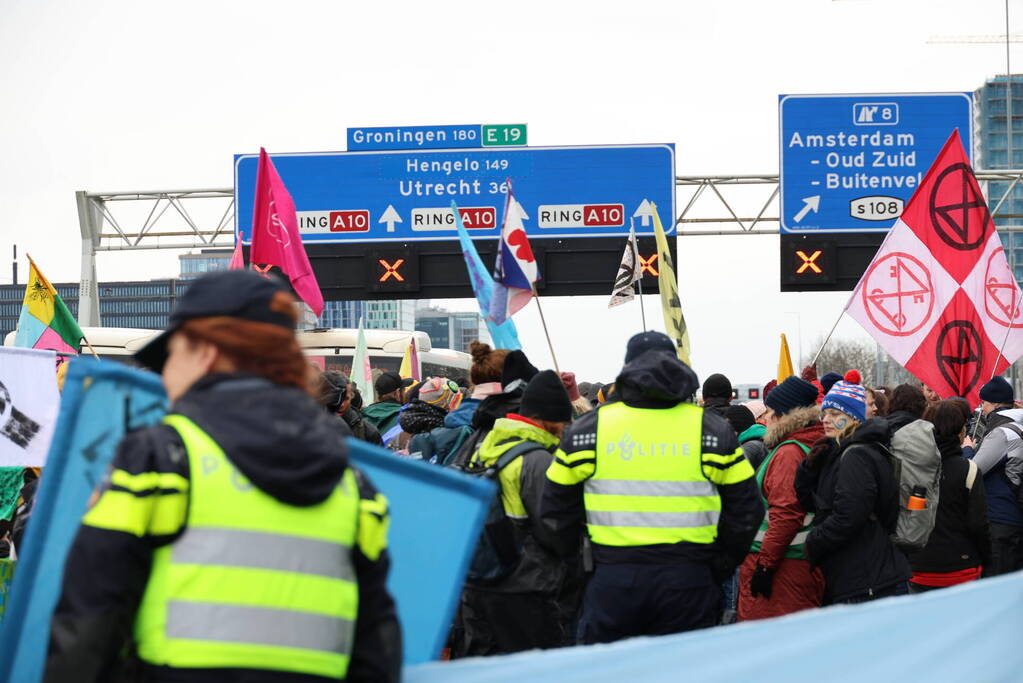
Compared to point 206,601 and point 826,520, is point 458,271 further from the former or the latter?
point 206,601

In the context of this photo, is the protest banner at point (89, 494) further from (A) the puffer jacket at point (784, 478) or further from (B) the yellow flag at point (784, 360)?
(B) the yellow flag at point (784, 360)

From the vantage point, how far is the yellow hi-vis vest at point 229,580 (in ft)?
7.71

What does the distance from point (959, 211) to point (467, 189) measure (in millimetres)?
10977

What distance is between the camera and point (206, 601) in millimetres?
2350

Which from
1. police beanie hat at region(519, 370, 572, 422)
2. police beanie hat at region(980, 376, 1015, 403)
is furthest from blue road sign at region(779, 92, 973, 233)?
police beanie hat at region(519, 370, 572, 422)

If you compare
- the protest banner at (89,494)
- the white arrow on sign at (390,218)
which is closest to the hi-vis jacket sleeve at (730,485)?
the protest banner at (89,494)

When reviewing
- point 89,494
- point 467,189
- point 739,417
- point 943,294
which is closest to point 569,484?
point 89,494

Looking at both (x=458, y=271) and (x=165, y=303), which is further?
(x=165, y=303)

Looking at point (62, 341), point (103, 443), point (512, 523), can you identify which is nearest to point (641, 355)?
point (512, 523)

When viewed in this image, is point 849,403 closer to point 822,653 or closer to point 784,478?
point 784,478

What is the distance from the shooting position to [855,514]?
5.76m

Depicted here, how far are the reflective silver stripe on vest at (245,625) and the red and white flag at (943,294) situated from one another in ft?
21.4

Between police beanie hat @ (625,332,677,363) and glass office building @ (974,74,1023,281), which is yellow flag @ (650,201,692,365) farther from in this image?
glass office building @ (974,74,1023,281)

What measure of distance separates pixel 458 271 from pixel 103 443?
1615 centimetres
